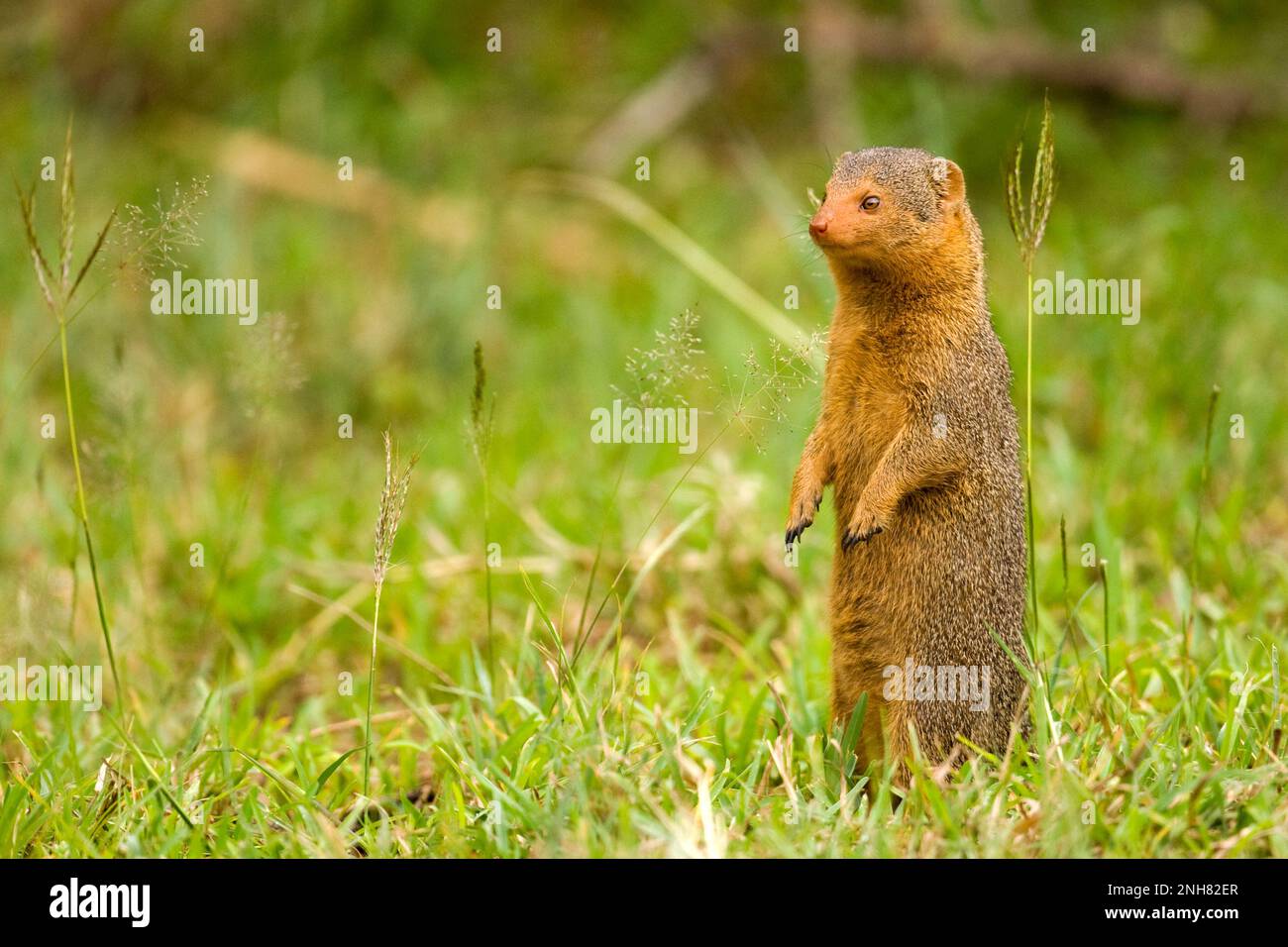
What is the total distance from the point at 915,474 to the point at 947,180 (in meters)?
0.74

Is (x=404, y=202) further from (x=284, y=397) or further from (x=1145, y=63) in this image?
(x=1145, y=63)

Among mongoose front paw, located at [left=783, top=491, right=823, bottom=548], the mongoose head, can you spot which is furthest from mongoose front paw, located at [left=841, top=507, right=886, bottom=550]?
the mongoose head

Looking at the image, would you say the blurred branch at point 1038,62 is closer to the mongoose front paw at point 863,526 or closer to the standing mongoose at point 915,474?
the standing mongoose at point 915,474

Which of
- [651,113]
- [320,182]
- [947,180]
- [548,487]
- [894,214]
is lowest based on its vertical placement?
[548,487]

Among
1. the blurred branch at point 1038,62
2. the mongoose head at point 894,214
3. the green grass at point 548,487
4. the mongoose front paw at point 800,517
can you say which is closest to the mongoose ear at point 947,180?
the mongoose head at point 894,214

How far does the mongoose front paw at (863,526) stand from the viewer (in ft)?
10.5

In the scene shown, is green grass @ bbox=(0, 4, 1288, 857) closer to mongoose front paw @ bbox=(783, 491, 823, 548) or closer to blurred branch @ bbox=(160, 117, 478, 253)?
blurred branch @ bbox=(160, 117, 478, 253)

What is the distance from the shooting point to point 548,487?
18.4ft

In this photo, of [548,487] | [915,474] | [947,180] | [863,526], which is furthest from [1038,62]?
[863,526]

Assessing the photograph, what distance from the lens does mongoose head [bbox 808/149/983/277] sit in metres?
3.29

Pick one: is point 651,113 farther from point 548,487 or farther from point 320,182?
point 548,487
